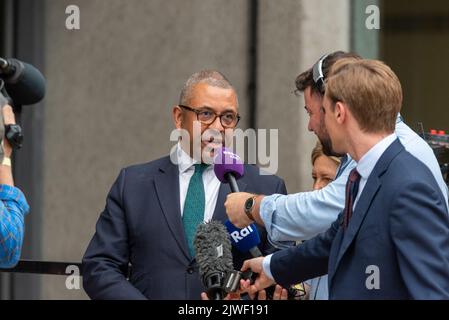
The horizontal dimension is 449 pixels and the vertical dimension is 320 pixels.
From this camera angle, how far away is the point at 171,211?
191 inches

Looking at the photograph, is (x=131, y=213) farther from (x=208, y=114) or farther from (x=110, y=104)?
(x=110, y=104)

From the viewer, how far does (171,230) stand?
4.80m

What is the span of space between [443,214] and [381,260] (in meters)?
0.26

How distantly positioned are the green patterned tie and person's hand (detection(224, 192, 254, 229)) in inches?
18.2

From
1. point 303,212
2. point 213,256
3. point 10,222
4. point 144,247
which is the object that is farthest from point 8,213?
point 303,212

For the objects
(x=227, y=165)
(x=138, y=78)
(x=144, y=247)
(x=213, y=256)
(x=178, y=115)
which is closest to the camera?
(x=213, y=256)

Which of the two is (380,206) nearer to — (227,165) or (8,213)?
(227,165)

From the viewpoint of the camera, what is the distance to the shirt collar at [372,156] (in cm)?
359

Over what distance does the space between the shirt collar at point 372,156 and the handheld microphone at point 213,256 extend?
808 millimetres

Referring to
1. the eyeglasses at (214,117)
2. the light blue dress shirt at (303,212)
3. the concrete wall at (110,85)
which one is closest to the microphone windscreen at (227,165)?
the light blue dress shirt at (303,212)

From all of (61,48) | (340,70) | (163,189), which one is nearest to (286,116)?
(61,48)

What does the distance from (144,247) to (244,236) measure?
519mm

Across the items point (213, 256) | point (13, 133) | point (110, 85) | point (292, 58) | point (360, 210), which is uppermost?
point (292, 58)

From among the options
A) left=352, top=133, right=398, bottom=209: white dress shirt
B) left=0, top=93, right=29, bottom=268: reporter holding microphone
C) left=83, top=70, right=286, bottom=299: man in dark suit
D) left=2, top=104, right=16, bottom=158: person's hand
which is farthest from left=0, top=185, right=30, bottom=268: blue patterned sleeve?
left=352, top=133, right=398, bottom=209: white dress shirt
